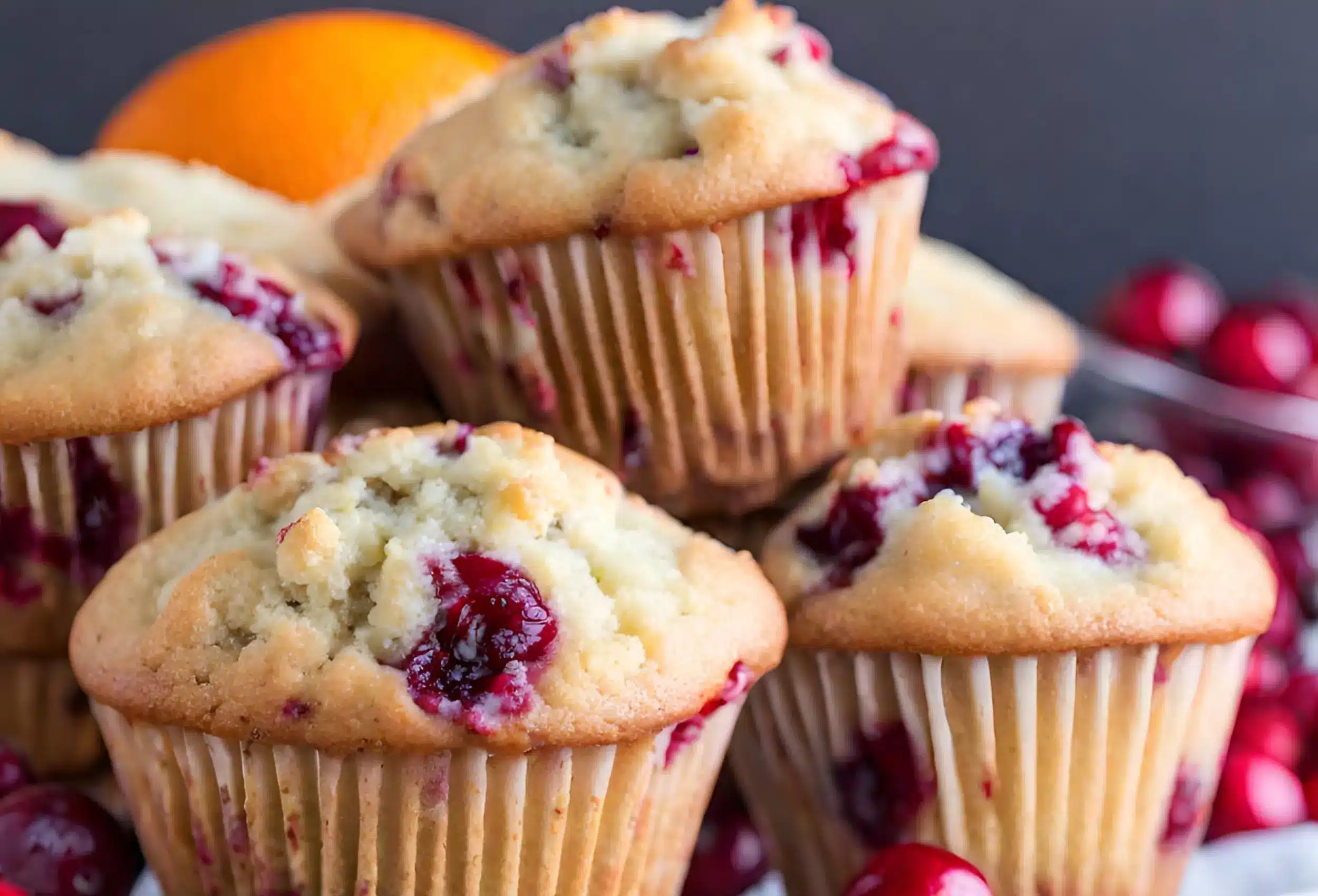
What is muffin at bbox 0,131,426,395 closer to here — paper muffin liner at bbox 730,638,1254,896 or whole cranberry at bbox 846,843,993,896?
paper muffin liner at bbox 730,638,1254,896

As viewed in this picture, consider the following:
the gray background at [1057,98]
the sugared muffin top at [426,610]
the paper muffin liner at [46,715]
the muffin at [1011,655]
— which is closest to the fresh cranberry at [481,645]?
the sugared muffin top at [426,610]

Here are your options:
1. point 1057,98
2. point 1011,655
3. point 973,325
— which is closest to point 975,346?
point 973,325

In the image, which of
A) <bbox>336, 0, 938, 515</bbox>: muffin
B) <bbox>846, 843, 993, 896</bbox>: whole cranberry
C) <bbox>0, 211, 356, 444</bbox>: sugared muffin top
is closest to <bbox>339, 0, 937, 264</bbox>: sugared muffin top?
<bbox>336, 0, 938, 515</bbox>: muffin

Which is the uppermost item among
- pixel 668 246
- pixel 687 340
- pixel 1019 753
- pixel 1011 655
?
pixel 668 246

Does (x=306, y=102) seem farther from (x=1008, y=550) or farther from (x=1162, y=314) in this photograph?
(x=1162, y=314)

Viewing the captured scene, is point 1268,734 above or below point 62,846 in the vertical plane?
below

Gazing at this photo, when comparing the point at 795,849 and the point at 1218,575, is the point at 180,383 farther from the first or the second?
the point at 1218,575

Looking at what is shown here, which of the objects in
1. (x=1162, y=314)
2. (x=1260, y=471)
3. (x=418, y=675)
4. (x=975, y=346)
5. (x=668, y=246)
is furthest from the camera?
(x=1162, y=314)
